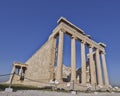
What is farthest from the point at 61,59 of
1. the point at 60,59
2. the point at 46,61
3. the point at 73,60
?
the point at 46,61

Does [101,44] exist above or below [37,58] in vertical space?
above

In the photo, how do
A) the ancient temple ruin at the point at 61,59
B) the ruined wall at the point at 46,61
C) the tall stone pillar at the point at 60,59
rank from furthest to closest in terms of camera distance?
the ruined wall at the point at 46,61 → the ancient temple ruin at the point at 61,59 → the tall stone pillar at the point at 60,59

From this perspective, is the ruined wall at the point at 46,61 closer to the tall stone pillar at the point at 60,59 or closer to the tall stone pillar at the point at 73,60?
the tall stone pillar at the point at 60,59

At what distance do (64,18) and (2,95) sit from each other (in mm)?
23379

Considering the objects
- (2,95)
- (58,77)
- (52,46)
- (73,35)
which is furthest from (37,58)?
(2,95)

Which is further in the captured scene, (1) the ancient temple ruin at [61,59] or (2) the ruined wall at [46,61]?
(2) the ruined wall at [46,61]

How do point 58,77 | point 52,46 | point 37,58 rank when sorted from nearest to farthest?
point 58,77
point 52,46
point 37,58

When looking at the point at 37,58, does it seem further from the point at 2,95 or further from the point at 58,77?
the point at 2,95

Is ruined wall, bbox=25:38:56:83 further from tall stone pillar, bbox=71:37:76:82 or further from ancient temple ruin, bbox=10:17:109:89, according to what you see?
tall stone pillar, bbox=71:37:76:82

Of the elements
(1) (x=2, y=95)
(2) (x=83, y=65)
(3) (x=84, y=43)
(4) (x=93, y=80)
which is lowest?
(1) (x=2, y=95)

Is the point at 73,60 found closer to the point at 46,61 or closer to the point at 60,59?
the point at 60,59

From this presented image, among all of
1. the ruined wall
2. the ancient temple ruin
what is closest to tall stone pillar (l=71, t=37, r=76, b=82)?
the ancient temple ruin

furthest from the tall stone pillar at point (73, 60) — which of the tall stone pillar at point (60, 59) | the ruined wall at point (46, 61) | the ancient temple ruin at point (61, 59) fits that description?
the ruined wall at point (46, 61)

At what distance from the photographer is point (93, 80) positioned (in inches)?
1305
